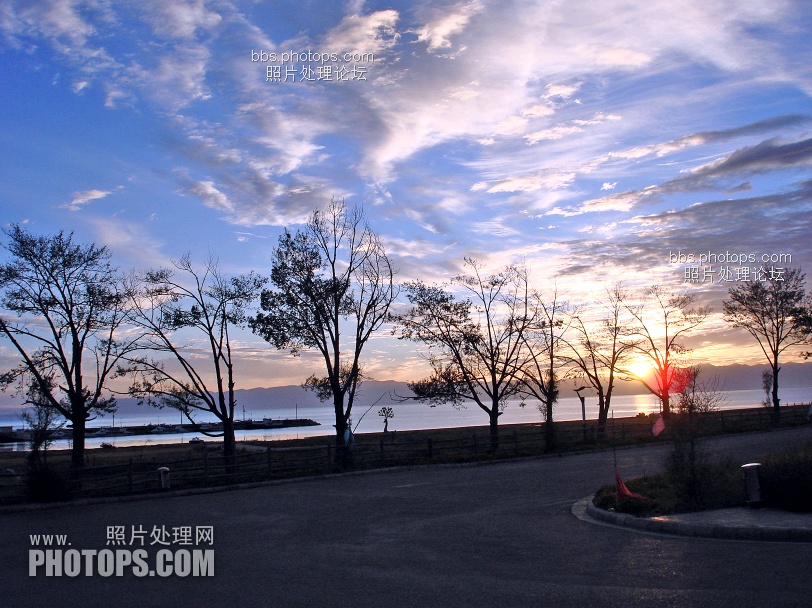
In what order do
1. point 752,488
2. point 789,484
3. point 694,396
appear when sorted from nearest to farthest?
point 789,484 < point 752,488 < point 694,396

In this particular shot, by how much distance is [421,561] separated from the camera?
366 inches

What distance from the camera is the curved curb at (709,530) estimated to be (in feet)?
30.9

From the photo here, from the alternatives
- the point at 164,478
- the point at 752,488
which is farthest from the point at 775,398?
the point at 164,478

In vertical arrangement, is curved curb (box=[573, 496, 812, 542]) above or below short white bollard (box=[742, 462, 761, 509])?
below

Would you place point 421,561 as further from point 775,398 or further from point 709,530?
point 775,398

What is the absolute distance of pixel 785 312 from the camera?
159ft

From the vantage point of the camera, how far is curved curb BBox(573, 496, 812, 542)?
942 centimetres

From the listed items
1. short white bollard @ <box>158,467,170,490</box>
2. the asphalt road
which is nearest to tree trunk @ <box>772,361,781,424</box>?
A: the asphalt road

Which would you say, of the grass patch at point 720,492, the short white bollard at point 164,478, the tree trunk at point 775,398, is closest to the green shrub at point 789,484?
the grass patch at point 720,492

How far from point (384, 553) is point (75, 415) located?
2362cm

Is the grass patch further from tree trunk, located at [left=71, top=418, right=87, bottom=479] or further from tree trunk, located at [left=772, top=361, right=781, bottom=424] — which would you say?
tree trunk, located at [left=772, top=361, right=781, bottom=424]

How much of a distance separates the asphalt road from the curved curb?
0.32 m

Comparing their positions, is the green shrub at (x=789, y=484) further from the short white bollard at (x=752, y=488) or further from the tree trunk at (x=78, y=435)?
the tree trunk at (x=78, y=435)

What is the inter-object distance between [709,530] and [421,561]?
433 centimetres
